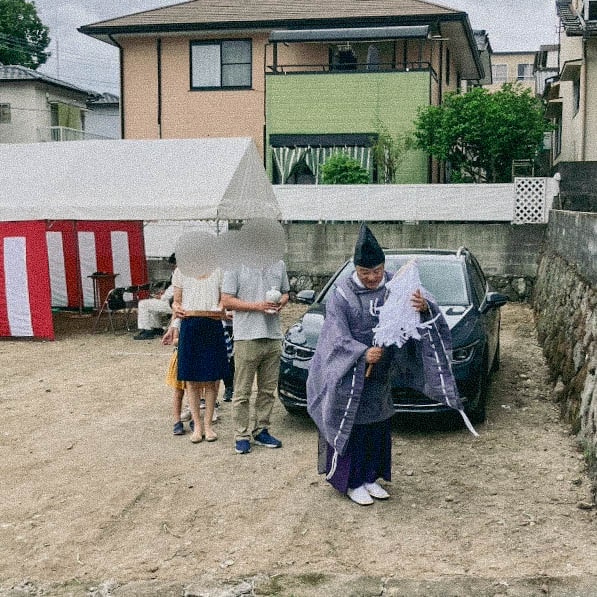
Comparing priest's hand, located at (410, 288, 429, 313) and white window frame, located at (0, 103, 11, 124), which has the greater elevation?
white window frame, located at (0, 103, 11, 124)

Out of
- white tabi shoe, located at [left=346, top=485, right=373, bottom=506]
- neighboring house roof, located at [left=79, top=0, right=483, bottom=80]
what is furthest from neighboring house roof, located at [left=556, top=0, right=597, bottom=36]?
white tabi shoe, located at [left=346, top=485, right=373, bottom=506]

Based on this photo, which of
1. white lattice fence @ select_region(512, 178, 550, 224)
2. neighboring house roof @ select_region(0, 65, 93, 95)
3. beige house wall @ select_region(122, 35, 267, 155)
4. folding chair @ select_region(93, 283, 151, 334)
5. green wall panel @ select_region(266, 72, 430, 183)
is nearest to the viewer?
folding chair @ select_region(93, 283, 151, 334)

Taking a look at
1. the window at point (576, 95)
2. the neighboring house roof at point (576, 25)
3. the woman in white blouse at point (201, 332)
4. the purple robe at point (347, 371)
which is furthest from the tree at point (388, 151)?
the purple robe at point (347, 371)

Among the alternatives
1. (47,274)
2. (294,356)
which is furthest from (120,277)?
(294,356)

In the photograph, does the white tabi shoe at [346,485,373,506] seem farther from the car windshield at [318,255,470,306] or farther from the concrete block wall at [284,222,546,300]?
the concrete block wall at [284,222,546,300]

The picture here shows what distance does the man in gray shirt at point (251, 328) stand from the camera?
6246 mm

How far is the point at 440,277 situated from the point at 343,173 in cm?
1122

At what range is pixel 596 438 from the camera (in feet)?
18.7

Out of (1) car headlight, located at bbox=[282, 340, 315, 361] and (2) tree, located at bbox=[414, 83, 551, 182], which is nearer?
(1) car headlight, located at bbox=[282, 340, 315, 361]

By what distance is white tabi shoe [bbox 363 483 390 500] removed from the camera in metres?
5.39

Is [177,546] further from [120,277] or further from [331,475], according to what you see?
[120,277]

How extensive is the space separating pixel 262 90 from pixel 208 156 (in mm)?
11762

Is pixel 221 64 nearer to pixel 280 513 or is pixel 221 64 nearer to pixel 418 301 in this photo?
pixel 418 301

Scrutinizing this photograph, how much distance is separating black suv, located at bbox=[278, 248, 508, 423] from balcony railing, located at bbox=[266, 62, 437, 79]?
45.7 feet
